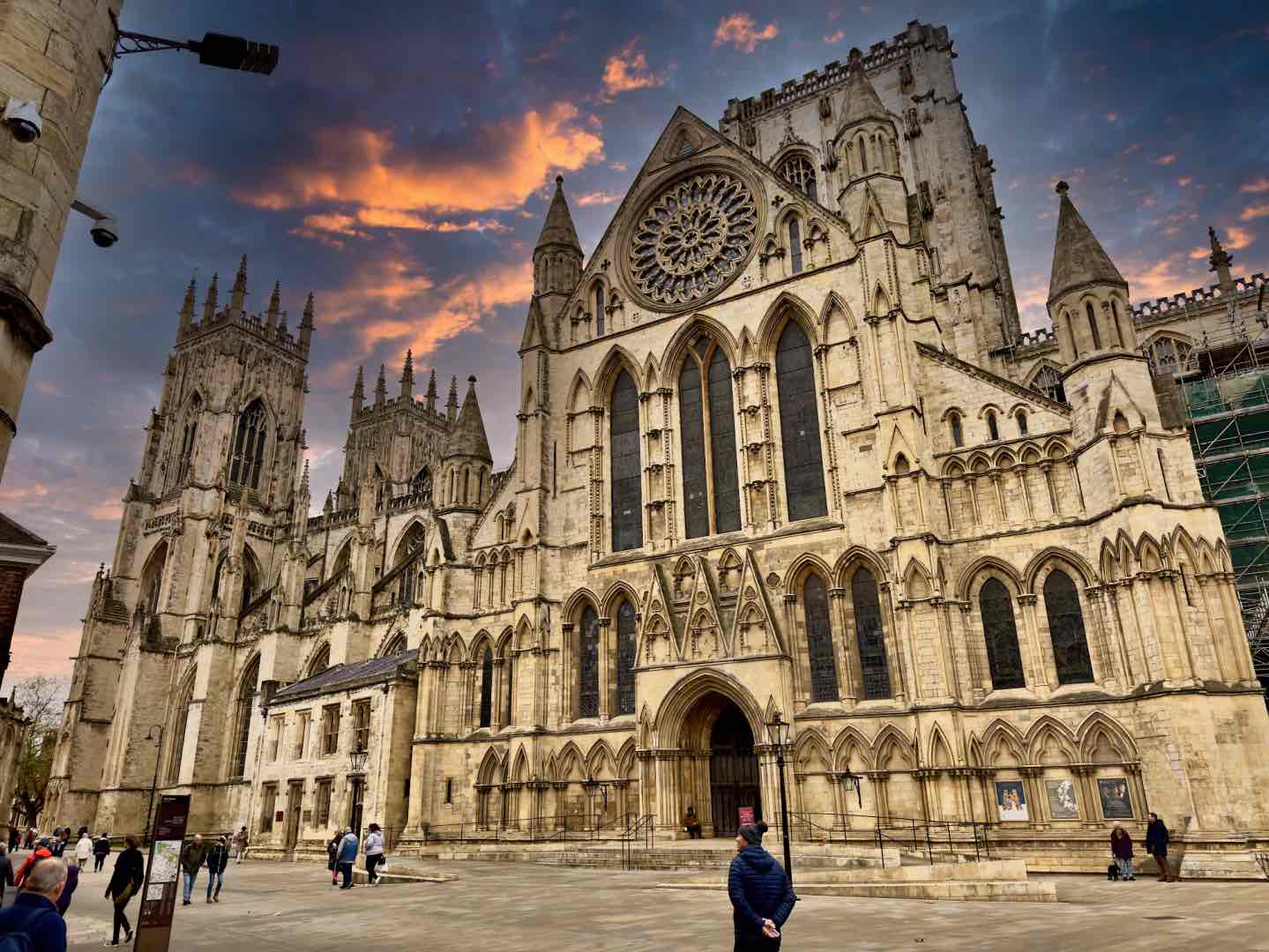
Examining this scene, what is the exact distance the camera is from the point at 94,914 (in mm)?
15516

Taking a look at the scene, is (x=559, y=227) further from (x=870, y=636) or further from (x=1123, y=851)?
(x=1123, y=851)

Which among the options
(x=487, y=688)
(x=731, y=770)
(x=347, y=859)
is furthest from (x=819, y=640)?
(x=347, y=859)

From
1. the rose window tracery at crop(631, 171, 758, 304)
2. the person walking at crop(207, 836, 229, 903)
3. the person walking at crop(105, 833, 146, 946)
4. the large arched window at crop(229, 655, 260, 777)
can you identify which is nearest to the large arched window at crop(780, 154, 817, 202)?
the rose window tracery at crop(631, 171, 758, 304)

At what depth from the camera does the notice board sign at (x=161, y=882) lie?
9.85 m

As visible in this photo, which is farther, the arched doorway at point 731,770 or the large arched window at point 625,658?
the large arched window at point 625,658

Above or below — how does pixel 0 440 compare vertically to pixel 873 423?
below

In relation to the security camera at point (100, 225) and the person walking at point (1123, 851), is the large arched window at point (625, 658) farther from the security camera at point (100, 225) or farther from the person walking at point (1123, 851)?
the security camera at point (100, 225)

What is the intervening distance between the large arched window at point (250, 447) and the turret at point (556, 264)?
1614 inches

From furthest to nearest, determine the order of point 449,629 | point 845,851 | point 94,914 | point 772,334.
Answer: point 449,629
point 772,334
point 845,851
point 94,914

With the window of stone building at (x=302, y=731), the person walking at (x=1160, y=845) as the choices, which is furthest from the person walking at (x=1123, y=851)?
the window of stone building at (x=302, y=731)

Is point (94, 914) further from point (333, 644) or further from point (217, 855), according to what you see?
point (333, 644)

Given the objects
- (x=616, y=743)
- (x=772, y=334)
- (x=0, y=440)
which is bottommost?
(x=616, y=743)

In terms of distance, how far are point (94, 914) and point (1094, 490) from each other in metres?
22.5

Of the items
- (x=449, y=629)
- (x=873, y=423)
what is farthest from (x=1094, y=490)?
(x=449, y=629)
